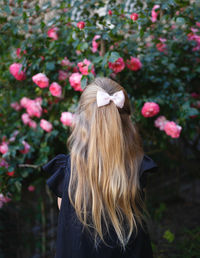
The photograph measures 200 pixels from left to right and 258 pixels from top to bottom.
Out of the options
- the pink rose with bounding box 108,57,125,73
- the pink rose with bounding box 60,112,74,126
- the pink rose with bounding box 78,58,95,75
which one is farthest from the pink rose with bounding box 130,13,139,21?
the pink rose with bounding box 60,112,74,126

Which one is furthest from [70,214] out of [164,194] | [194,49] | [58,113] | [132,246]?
[164,194]

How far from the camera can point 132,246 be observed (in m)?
1.35

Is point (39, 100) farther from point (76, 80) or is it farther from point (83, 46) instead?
point (83, 46)

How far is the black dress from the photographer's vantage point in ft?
4.33

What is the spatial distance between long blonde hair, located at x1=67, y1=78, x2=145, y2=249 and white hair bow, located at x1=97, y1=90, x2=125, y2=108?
0.08ft

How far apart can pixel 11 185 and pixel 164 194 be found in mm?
2716

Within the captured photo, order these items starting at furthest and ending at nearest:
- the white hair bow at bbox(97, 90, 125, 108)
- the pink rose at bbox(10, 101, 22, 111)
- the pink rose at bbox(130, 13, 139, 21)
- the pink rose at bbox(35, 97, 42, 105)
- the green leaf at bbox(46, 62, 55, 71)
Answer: the pink rose at bbox(10, 101, 22, 111)
the pink rose at bbox(35, 97, 42, 105)
the green leaf at bbox(46, 62, 55, 71)
the pink rose at bbox(130, 13, 139, 21)
the white hair bow at bbox(97, 90, 125, 108)

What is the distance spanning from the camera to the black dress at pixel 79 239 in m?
1.32

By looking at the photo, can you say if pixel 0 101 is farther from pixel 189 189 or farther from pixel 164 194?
pixel 189 189

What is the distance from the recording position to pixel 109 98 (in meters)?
1.29

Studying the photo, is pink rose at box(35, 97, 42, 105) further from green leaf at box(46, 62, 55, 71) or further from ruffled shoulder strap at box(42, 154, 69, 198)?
ruffled shoulder strap at box(42, 154, 69, 198)

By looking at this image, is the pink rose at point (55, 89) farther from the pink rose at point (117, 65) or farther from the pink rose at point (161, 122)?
the pink rose at point (161, 122)

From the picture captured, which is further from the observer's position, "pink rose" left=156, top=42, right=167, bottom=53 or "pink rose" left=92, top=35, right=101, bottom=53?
"pink rose" left=156, top=42, right=167, bottom=53

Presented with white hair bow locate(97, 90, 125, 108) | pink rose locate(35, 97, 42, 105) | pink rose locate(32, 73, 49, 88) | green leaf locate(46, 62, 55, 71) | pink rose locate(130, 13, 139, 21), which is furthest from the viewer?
pink rose locate(35, 97, 42, 105)
